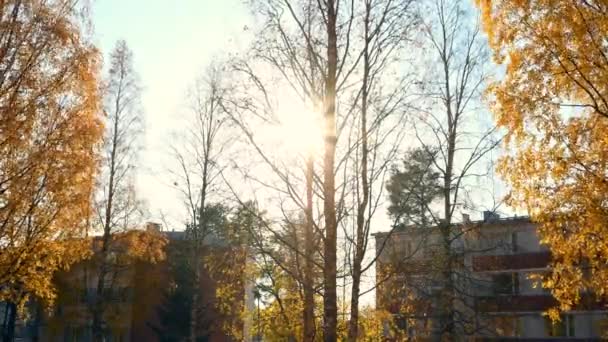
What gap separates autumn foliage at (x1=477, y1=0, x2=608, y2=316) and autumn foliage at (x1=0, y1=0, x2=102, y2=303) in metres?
9.08

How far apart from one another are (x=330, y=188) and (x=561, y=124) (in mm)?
4152

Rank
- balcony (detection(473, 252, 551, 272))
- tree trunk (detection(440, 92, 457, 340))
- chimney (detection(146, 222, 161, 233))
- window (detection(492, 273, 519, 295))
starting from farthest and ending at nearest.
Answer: window (detection(492, 273, 519, 295)), balcony (detection(473, 252, 551, 272)), chimney (detection(146, 222, 161, 233)), tree trunk (detection(440, 92, 457, 340))

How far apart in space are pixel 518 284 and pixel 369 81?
1297 inches

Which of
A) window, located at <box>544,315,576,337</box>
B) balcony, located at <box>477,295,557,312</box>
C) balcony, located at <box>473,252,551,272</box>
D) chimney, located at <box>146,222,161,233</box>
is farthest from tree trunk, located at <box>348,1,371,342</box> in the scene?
window, located at <box>544,315,576,337</box>

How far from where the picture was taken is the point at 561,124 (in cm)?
1319

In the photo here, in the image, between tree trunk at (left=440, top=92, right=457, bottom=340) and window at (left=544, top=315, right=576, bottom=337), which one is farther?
window at (left=544, top=315, right=576, bottom=337)

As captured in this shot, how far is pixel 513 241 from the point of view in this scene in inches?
1777

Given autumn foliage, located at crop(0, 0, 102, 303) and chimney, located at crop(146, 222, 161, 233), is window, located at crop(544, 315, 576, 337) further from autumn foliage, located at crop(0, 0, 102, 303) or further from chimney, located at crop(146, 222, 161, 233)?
autumn foliage, located at crop(0, 0, 102, 303)

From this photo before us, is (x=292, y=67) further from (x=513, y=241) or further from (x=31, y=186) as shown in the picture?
(x=513, y=241)

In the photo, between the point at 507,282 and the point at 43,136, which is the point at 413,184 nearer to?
the point at 43,136

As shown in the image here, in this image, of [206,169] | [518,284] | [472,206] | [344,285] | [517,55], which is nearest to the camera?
[517,55]

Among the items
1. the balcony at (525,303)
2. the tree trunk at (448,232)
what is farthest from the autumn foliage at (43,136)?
the balcony at (525,303)

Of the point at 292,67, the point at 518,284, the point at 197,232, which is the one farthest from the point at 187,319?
the point at 292,67

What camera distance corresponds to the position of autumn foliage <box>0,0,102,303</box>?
15.6 m
